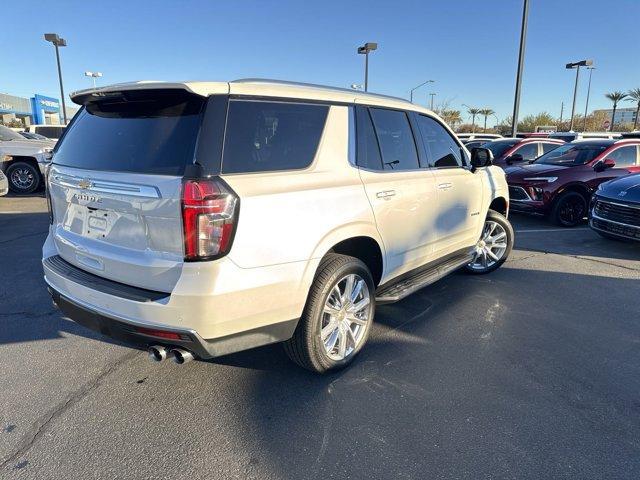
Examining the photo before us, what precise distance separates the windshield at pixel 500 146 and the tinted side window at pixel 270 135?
34.5 feet

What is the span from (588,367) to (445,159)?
2126 mm

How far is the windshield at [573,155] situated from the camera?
9203mm

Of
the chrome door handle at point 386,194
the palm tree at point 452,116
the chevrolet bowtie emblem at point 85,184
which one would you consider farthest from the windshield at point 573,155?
the palm tree at point 452,116

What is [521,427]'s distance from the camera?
8.58ft

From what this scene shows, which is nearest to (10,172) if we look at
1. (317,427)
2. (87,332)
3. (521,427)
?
(87,332)

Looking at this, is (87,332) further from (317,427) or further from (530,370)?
(530,370)

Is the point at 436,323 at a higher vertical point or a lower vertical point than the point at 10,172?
lower

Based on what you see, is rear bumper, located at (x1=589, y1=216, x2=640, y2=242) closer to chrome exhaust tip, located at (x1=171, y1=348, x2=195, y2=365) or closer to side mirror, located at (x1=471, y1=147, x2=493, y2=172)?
side mirror, located at (x1=471, y1=147, x2=493, y2=172)

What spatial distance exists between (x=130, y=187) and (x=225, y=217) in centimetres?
55

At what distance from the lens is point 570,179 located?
28.4 ft

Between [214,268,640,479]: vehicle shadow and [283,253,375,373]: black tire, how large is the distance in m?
0.18

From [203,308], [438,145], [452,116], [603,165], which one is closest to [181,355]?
[203,308]

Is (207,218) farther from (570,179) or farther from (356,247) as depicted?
(570,179)

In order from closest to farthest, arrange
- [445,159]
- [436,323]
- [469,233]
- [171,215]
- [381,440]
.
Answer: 1. [171,215]
2. [381,440]
3. [436,323]
4. [445,159]
5. [469,233]
